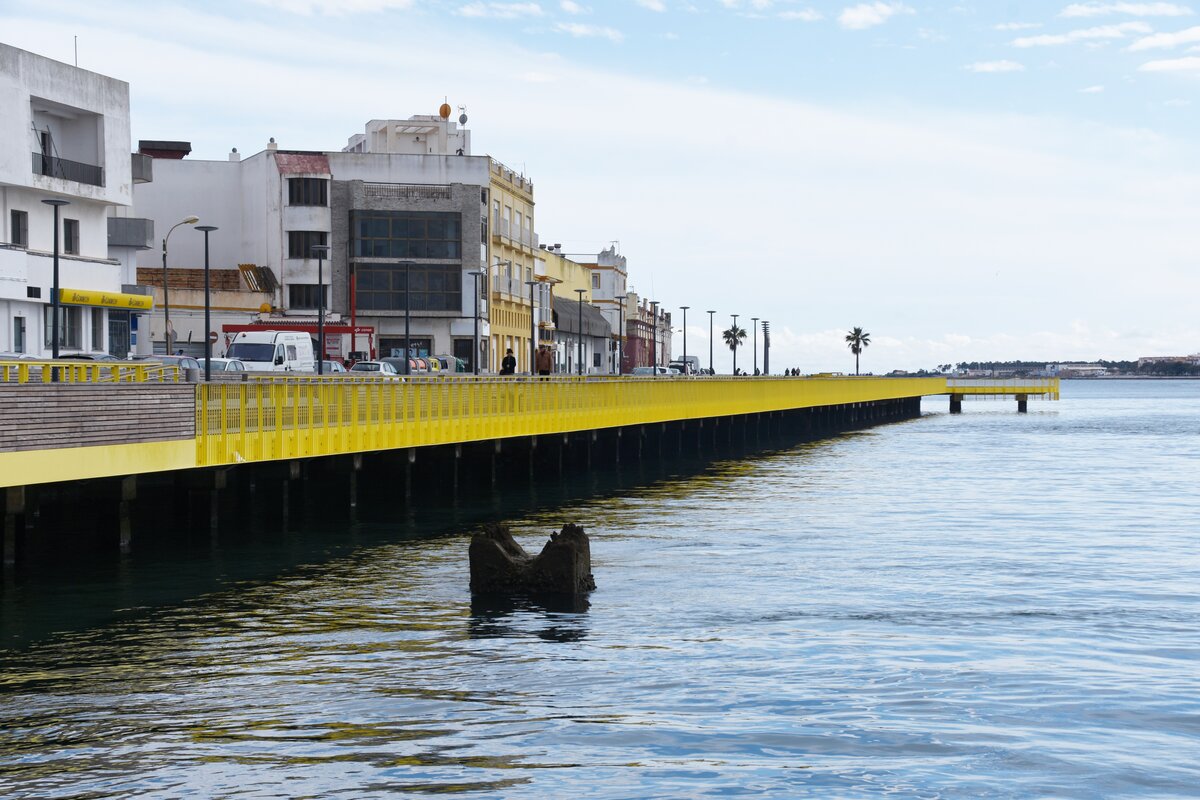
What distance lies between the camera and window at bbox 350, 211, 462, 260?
10206cm

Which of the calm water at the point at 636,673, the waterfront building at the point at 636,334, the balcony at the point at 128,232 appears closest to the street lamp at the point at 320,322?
the balcony at the point at 128,232

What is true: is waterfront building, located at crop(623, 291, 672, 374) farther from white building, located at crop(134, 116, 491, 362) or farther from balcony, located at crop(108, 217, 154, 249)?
balcony, located at crop(108, 217, 154, 249)

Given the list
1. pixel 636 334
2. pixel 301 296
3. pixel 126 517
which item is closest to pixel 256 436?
pixel 126 517

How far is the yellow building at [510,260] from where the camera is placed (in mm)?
111812

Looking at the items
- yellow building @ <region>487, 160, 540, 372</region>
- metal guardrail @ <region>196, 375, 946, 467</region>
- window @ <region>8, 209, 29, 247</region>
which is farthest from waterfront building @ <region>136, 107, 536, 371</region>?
metal guardrail @ <region>196, 375, 946, 467</region>

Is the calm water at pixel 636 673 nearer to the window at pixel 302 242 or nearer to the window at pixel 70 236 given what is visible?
the window at pixel 70 236

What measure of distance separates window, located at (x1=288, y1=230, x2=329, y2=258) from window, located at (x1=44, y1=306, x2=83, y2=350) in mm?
36098

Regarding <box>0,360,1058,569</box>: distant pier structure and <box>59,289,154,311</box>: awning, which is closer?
<box>0,360,1058,569</box>: distant pier structure

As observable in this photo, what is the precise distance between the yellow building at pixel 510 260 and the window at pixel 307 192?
12.7m

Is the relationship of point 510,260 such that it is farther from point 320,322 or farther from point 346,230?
point 320,322

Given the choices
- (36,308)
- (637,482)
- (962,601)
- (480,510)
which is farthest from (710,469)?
(962,601)

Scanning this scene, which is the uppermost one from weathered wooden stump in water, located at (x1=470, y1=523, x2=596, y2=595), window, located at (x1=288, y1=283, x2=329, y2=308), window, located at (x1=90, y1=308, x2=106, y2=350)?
window, located at (x1=288, y1=283, x2=329, y2=308)

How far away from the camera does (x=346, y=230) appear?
102m

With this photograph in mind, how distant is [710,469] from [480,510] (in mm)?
22972
